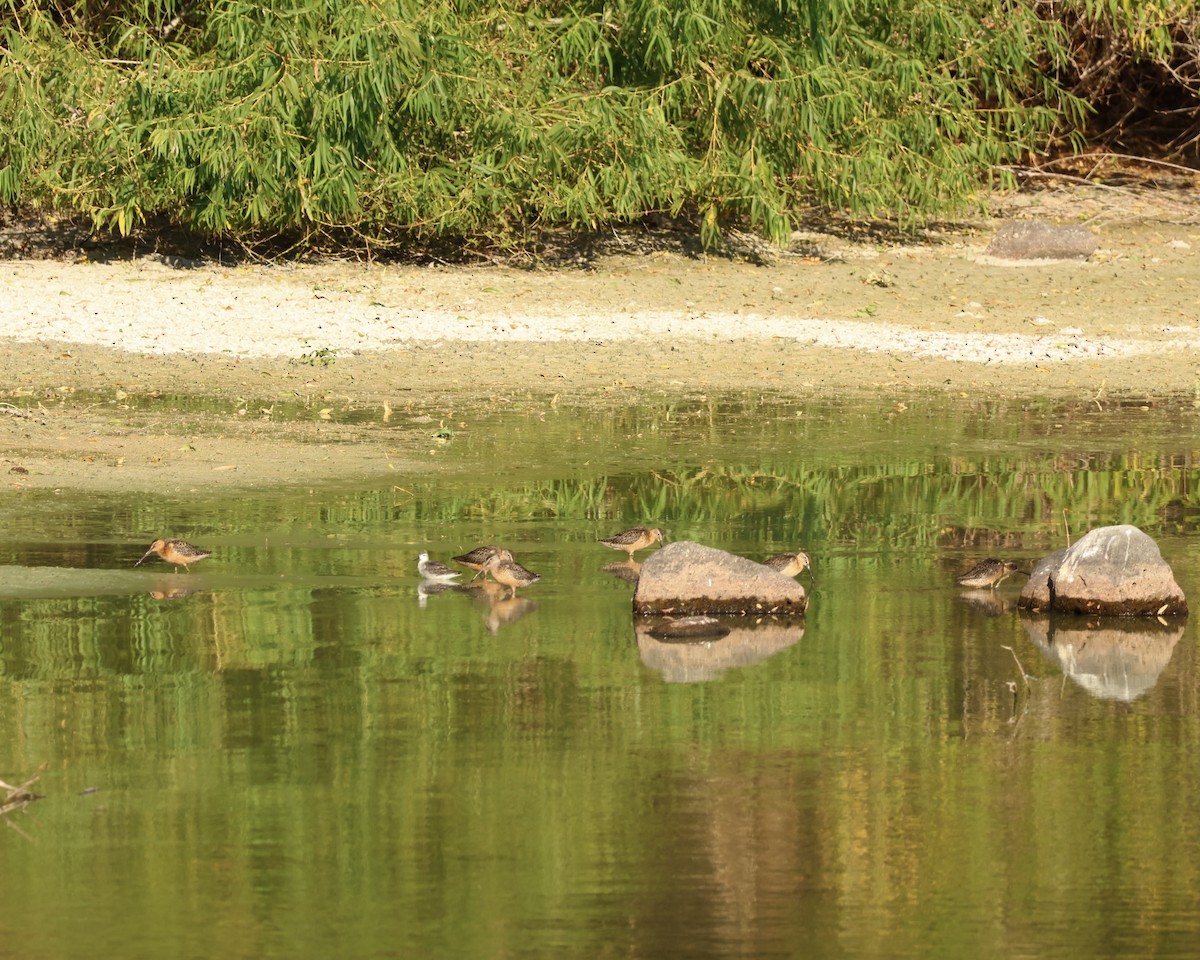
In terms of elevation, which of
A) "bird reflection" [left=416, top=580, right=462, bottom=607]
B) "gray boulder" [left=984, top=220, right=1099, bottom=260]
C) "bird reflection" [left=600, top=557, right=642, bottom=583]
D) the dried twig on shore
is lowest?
"gray boulder" [left=984, top=220, right=1099, bottom=260]

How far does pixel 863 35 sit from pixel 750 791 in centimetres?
1433

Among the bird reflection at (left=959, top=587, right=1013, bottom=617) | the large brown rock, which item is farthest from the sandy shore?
the bird reflection at (left=959, top=587, right=1013, bottom=617)

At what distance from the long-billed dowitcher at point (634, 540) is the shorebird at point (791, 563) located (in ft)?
2.33

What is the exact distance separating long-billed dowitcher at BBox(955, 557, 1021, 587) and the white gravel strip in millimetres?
6816

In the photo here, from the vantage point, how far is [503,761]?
714 centimetres

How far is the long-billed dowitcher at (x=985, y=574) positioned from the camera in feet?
32.3

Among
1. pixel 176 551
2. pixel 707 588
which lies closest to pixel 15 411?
pixel 176 551

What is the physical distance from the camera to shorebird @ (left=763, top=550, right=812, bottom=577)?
988 cm

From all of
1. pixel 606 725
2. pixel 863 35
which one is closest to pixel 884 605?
pixel 606 725

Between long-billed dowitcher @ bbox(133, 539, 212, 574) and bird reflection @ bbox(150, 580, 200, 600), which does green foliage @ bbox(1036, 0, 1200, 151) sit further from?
bird reflection @ bbox(150, 580, 200, 600)

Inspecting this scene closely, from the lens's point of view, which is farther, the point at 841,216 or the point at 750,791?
the point at 841,216

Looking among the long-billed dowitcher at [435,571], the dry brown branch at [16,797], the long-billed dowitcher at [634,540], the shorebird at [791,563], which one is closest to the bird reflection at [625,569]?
the long-billed dowitcher at [634,540]

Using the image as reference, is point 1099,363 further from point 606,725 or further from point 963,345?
point 606,725

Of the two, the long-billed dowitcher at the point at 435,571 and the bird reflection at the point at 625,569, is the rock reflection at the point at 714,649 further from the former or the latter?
the long-billed dowitcher at the point at 435,571
